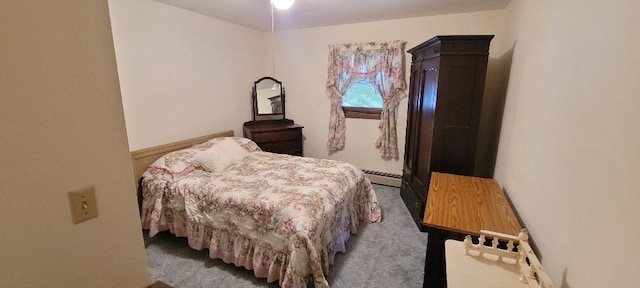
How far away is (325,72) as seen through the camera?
3.90m

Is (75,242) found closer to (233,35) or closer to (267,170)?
(267,170)

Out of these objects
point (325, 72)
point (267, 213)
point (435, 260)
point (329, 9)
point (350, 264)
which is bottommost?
point (350, 264)

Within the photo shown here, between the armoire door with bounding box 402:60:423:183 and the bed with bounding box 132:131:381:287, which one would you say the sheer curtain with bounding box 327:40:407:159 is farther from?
the bed with bounding box 132:131:381:287

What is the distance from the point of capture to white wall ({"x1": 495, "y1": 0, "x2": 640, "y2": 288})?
74 centimetres

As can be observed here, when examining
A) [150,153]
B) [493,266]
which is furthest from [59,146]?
[150,153]

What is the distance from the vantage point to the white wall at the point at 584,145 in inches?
29.1

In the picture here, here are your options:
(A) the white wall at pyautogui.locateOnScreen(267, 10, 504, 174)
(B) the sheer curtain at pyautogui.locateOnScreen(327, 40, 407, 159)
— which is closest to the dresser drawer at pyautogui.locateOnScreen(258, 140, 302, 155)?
(A) the white wall at pyautogui.locateOnScreen(267, 10, 504, 174)

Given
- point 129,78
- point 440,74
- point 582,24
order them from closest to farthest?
point 582,24
point 440,74
point 129,78

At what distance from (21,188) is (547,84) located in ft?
7.03

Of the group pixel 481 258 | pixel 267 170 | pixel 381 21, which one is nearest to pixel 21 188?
pixel 481 258

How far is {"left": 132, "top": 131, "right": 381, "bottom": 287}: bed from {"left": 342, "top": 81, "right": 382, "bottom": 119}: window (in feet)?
4.30

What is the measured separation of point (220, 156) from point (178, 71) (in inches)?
42.9

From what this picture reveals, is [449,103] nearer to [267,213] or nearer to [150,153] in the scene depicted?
[267,213]

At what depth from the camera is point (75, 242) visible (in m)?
0.80
